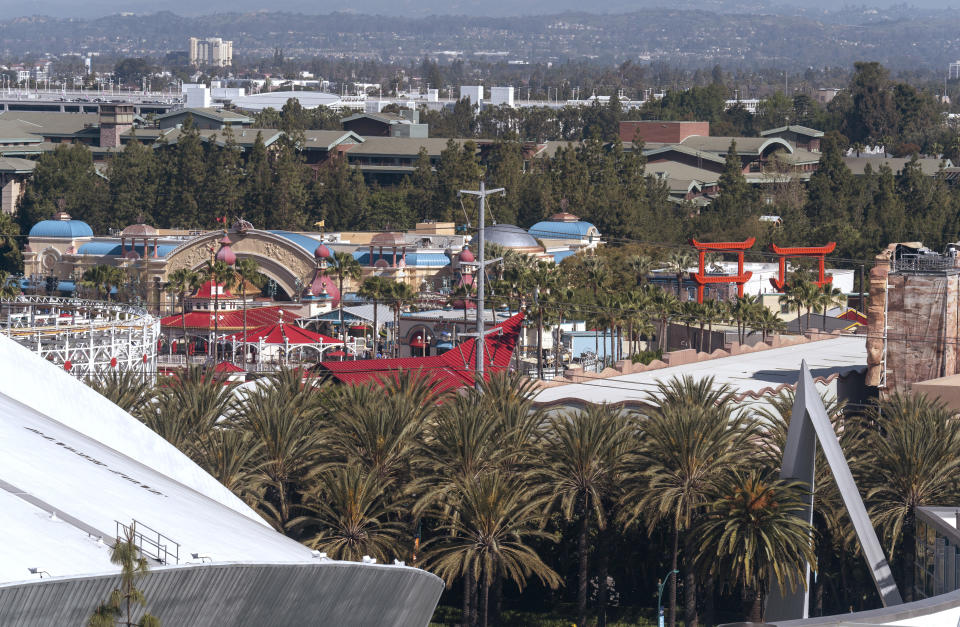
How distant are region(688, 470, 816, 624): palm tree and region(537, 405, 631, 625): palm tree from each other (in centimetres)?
439

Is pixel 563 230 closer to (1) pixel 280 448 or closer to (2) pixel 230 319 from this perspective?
(2) pixel 230 319

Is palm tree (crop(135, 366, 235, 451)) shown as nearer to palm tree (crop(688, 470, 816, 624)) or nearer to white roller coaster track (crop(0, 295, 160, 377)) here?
white roller coaster track (crop(0, 295, 160, 377))

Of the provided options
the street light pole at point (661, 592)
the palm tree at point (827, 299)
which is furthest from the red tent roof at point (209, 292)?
the street light pole at point (661, 592)

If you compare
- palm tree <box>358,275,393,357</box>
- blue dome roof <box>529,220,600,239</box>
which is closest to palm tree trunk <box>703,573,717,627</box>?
palm tree <box>358,275,393,357</box>

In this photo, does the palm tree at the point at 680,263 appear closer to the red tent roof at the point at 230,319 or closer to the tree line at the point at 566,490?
the red tent roof at the point at 230,319

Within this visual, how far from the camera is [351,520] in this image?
40312mm

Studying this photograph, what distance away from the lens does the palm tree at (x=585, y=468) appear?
4272cm

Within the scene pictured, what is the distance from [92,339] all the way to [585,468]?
90.1ft

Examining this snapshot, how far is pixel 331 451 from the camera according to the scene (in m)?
43.6

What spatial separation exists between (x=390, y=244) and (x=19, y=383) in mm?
61699

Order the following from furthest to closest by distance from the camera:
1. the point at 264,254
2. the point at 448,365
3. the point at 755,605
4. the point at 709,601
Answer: the point at 264,254, the point at 448,365, the point at 709,601, the point at 755,605

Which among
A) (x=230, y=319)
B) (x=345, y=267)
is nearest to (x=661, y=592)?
(x=230, y=319)

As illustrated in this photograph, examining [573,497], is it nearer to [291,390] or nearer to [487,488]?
[487,488]

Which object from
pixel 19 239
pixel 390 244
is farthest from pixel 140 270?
pixel 19 239
